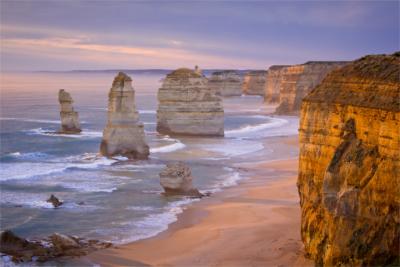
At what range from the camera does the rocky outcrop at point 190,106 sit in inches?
1965

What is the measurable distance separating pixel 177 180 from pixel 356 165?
1466cm

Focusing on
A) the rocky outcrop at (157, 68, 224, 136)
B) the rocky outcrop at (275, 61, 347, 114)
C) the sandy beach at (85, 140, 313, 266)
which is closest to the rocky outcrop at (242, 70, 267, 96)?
the rocky outcrop at (275, 61, 347, 114)

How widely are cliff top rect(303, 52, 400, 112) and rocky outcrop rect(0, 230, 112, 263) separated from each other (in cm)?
862

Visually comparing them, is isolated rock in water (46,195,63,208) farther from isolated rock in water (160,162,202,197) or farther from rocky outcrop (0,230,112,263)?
rocky outcrop (0,230,112,263)

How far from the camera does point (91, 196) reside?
88.4 feet

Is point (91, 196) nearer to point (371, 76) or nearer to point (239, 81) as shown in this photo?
point (371, 76)

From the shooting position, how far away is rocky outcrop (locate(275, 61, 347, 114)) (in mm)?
73875

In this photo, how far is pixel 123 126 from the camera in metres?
36.8

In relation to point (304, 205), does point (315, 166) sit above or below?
above

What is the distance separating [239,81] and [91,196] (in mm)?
101037

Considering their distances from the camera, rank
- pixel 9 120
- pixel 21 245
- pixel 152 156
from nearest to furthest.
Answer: pixel 21 245
pixel 152 156
pixel 9 120

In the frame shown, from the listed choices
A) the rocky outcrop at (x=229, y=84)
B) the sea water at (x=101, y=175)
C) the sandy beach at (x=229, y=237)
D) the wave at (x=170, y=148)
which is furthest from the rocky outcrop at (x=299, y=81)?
the sandy beach at (x=229, y=237)

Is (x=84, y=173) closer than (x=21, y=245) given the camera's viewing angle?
No

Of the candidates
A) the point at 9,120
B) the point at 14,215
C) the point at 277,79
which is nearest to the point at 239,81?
the point at 277,79
